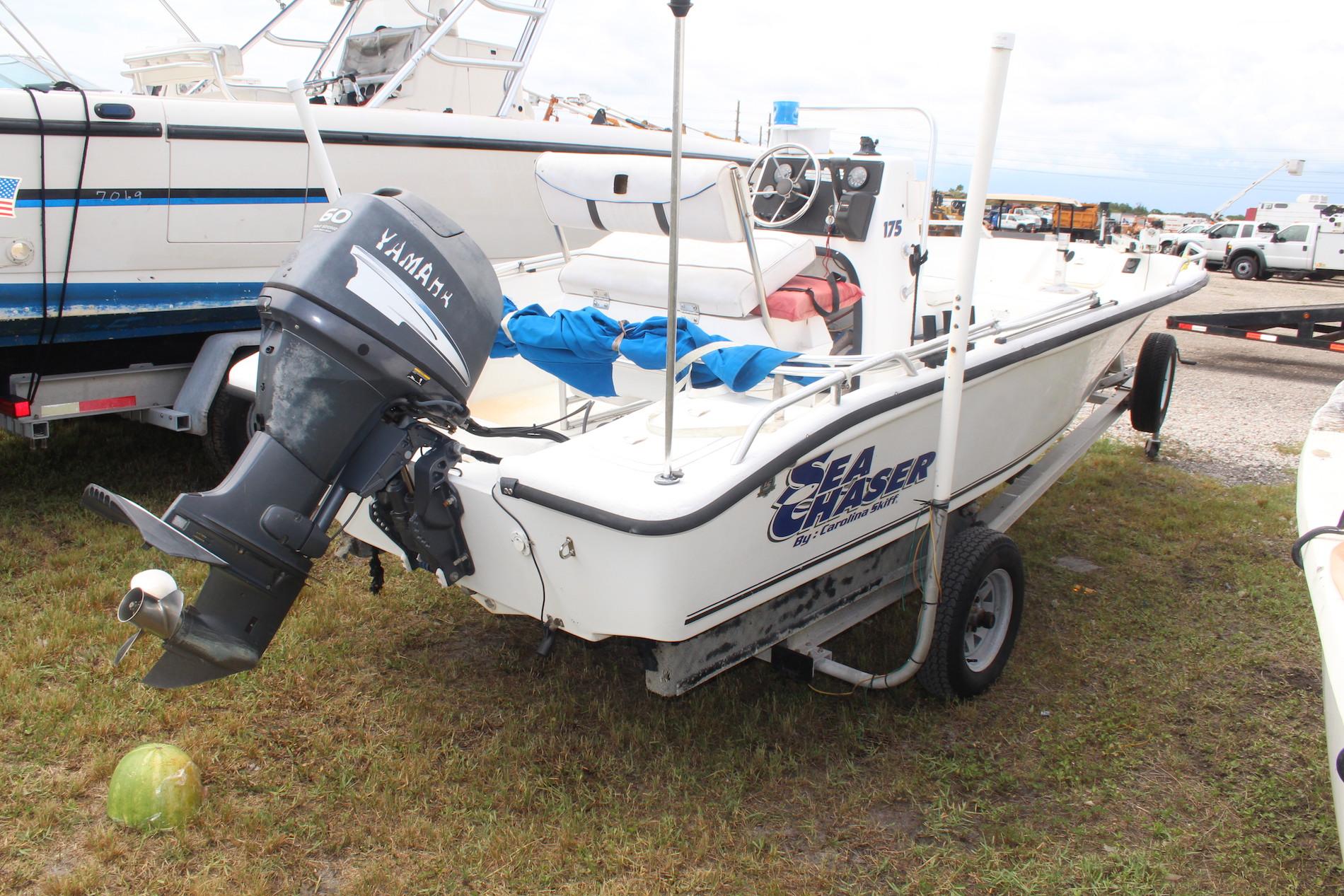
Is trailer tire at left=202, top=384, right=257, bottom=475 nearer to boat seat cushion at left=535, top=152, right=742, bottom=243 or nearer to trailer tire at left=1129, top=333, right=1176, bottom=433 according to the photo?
boat seat cushion at left=535, top=152, right=742, bottom=243

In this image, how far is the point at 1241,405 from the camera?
7.29 metres

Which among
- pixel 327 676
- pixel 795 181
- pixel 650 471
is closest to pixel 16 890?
pixel 327 676

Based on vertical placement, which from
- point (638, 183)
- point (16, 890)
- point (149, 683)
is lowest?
point (16, 890)

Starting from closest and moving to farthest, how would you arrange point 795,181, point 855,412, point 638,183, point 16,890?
1. point 16,890
2. point 855,412
3. point 638,183
4. point 795,181

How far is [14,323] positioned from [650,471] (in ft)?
10.3

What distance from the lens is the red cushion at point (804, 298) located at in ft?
10.9

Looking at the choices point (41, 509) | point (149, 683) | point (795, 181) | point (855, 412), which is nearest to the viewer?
point (149, 683)

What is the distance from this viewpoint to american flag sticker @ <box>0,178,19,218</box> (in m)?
3.84

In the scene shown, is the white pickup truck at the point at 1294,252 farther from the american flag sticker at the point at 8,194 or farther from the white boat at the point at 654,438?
the american flag sticker at the point at 8,194

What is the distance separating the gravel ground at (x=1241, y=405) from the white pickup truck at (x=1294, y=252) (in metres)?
7.78

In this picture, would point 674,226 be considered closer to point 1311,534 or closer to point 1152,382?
point 1311,534

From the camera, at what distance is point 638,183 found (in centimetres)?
303

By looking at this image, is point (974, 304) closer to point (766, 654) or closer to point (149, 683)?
point (766, 654)

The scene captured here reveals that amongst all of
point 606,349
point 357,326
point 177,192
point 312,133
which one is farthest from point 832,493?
point 177,192
